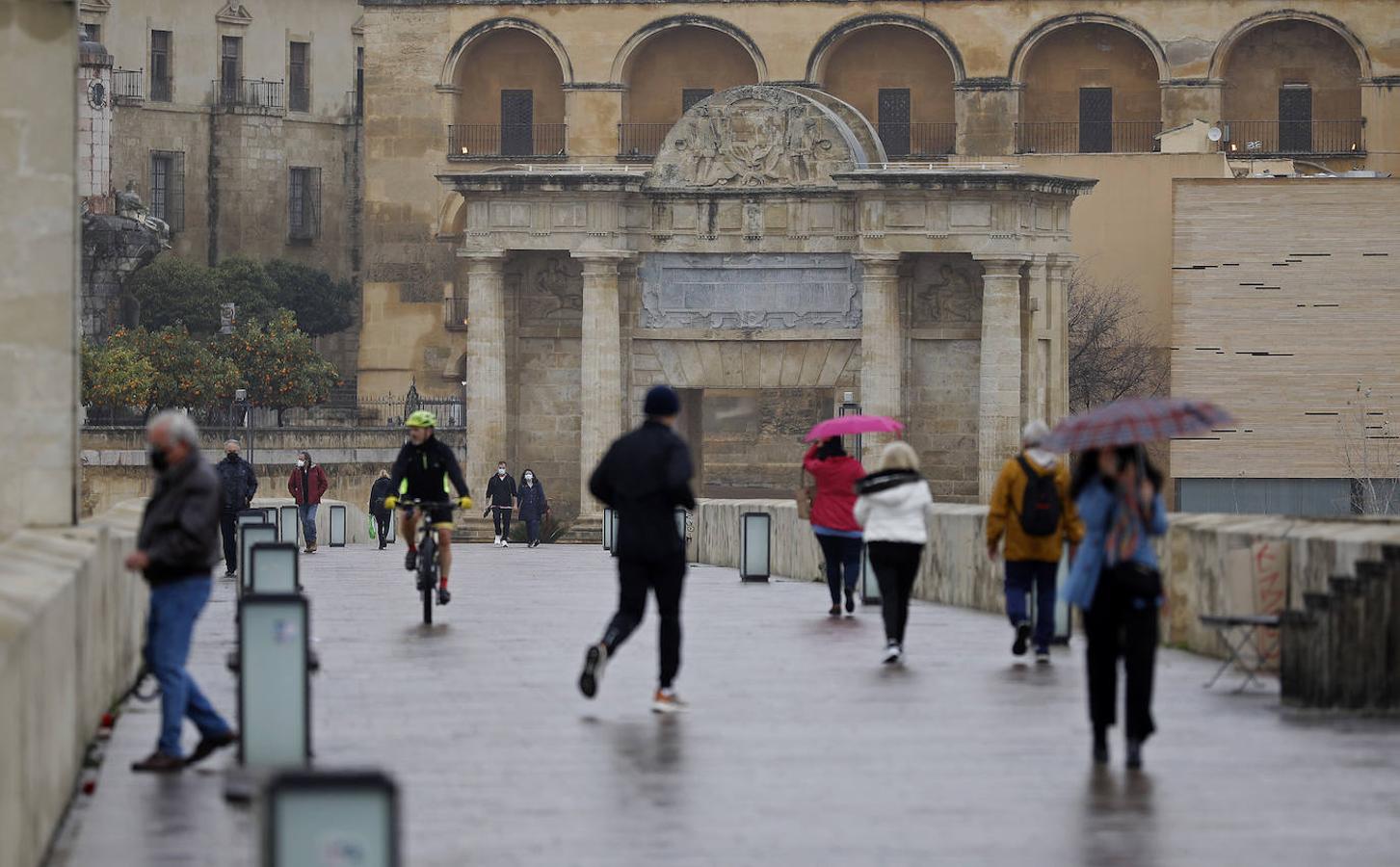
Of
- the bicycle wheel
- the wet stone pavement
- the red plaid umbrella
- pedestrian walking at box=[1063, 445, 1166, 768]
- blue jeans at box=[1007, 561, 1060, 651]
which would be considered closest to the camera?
the wet stone pavement

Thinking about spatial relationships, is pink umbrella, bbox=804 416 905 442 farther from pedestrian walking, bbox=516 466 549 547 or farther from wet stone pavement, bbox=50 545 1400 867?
pedestrian walking, bbox=516 466 549 547

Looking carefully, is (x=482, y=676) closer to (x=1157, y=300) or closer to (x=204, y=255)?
(x=1157, y=300)

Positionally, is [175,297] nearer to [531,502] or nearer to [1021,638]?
[531,502]

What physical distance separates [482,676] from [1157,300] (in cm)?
5587

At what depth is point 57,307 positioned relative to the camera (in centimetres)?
1633

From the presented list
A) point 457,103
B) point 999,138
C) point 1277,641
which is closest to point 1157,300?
point 999,138

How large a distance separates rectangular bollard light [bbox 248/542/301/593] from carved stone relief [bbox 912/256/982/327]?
30.3 m

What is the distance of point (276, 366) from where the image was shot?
3002 inches

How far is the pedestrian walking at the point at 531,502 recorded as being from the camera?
47000 millimetres

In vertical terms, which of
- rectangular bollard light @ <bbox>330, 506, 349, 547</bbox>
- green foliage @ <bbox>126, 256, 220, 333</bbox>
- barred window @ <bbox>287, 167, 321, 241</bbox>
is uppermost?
barred window @ <bbox>287, 167, 321, 241</bbox>

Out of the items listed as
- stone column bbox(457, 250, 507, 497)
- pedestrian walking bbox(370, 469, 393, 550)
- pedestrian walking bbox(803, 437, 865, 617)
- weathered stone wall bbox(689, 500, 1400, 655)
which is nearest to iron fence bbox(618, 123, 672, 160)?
pedestrian walking bbox(370, 469, 393, 550)

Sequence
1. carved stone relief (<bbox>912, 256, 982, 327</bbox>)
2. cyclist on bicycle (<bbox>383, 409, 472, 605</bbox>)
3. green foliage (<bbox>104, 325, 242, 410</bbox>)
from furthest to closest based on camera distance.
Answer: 1. green foliage (<bbox>104, 325, 242, 410</bbox>)
2. carved stone relief (<bbox>912, 256, 982, 327</bbox>)
3. cyclist on bicycle (<bbox>383, 409, 472, 605</bbox>)

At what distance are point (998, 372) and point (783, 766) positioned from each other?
33952 millimetres

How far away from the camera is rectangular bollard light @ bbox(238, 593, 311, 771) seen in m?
12.3
